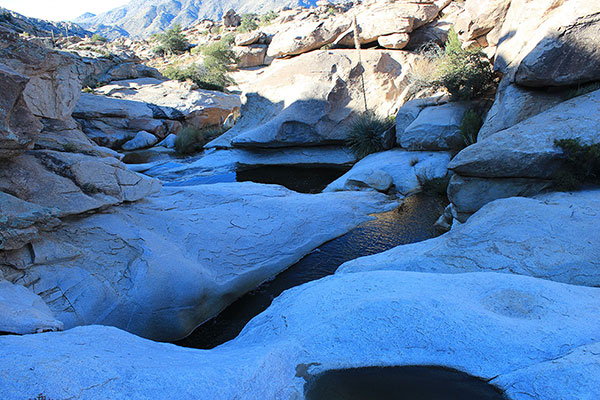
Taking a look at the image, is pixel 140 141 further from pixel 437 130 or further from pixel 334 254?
pixel 334 254

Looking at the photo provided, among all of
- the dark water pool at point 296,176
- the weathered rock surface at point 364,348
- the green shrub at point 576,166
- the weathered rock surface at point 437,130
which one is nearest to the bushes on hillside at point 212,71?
the dark water pool at point 296,176

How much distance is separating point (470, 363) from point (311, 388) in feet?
3.80

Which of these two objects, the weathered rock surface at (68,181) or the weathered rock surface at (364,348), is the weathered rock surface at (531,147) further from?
the weathered rock surface at (68,181)

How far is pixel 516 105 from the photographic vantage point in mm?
8453

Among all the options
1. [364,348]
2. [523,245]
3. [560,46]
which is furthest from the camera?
[560,46]

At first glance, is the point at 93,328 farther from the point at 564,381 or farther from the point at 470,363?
the point at 564,381

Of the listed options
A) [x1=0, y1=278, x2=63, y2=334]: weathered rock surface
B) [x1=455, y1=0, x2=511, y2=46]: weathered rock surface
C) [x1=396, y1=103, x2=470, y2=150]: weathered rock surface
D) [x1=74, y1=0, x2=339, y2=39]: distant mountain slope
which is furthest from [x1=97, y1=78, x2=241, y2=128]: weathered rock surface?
[x1=74, y1=0, x2=339, y2=39]: distant mountain slope

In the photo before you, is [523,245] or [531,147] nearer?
[523,245]

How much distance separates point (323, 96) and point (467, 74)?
5.64 meters

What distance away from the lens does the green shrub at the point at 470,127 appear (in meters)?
10.0

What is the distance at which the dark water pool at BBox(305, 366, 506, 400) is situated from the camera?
2.44m

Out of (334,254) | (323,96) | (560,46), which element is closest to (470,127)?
(560,46)

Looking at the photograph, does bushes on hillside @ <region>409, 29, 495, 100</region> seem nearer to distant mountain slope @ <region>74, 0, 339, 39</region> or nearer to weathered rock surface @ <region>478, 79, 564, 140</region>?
weathered rock surface @ <region>478, 79, 564, 140</region>

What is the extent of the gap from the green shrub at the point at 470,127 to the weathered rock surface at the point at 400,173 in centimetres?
71
